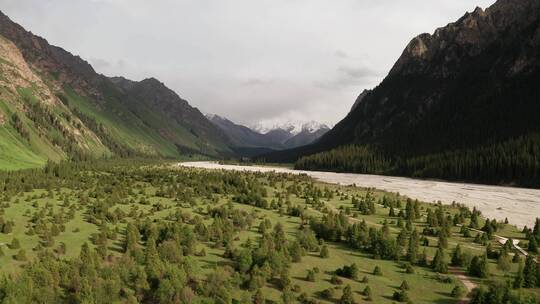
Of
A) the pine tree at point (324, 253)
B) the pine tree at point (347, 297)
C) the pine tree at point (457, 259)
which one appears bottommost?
the pine tree at point (347, 297)

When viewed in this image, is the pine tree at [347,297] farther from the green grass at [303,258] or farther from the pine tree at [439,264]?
the pine tree at [439,264]

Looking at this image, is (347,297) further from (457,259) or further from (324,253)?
(457,259)

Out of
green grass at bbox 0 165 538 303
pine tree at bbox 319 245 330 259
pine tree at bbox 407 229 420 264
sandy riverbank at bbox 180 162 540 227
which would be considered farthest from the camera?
sandy riverbank at bbox 180 162 540 227

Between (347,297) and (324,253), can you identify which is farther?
(324,253)

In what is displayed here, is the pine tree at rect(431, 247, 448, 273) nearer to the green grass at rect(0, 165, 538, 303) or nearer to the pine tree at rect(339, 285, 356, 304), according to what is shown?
the green grass at rect(0, 165, 538, 303)

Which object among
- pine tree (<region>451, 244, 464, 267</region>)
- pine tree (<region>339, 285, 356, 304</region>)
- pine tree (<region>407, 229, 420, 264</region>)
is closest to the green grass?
pine tree (<region>407, 229, 420, 264</region>)

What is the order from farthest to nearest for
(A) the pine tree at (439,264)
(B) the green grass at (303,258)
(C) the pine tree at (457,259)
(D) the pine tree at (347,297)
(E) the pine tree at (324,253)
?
(E) the pine tree at (324,253), (C) the pine tree at (457,259), (A) the pine tree at (439,264), (B) the green grass at (303,258), (D) the pine tree at (347,297)

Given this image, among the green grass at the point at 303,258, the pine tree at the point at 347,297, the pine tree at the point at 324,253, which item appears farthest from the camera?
the pine tree at the point at 324,253

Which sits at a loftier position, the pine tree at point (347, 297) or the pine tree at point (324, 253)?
the pine tree at point (324, 253)

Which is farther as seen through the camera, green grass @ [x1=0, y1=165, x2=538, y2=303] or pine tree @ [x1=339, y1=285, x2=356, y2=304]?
green grass @ [x1=0, y1=165, x2=538, y2=303]

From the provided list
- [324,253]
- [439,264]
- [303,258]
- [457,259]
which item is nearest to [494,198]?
[457,259]

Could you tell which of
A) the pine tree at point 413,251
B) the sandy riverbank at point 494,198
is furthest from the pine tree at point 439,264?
Answer: the sandy riverbank at point 494,198

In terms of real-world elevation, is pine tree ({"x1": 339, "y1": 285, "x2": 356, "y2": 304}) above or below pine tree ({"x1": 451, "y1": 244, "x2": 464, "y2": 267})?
below
